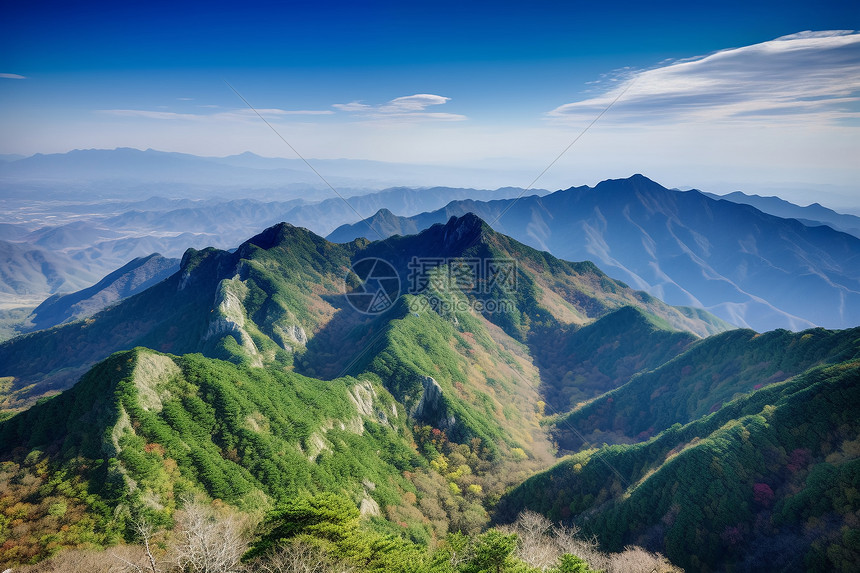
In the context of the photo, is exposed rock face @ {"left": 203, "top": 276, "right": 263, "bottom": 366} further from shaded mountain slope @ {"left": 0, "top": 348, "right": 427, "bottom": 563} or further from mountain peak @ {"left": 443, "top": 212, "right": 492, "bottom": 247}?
mountain peak @ {"left": 443, "top": 212, "right": 492, "bottom": 247}

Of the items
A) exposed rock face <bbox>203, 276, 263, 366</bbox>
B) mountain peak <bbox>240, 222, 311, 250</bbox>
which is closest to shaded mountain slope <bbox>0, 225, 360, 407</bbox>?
exposed rock face <bbox>203, 276, 263, 366</bbox>

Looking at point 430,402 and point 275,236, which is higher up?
point 275,236

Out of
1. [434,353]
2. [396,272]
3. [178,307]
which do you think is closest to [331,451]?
[434,353]

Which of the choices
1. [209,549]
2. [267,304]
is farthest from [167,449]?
[267,304]

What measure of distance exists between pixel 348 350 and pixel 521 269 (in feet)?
269

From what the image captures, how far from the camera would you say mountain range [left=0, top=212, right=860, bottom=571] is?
3844 centimetres

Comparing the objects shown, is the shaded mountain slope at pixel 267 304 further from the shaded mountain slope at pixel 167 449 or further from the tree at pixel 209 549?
the tree at pixel 209 549

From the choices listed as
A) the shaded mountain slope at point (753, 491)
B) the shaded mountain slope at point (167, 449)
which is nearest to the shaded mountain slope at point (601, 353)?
the shaded mountain slope at point (753, 491)

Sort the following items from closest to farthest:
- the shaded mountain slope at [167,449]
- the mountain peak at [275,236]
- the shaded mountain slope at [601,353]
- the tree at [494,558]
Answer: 1. the tree at [494,558]
2. the shaded mountain slope at [167,449]
3. the shaded mountain slope at [601,353]
4. the mountain peak at [275,236]

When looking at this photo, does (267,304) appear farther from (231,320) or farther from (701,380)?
(701,380)

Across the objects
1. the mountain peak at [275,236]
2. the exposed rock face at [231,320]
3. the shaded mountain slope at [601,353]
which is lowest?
the shaded mountain slope at [601,353]

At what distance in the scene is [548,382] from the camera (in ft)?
427

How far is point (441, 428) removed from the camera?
79125 millimetres

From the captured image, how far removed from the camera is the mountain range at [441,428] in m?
38.4
